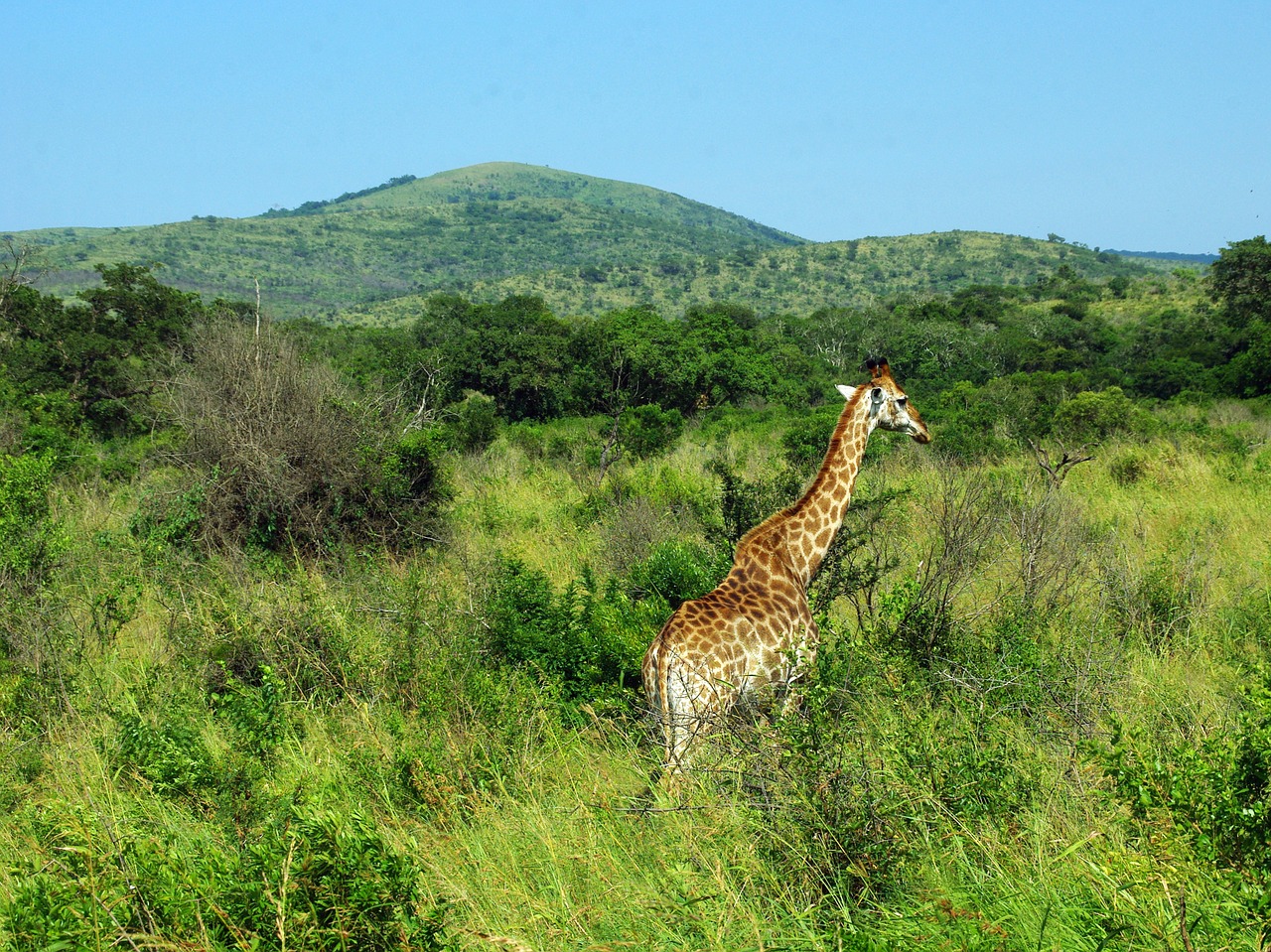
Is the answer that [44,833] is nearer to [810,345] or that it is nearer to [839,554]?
[839,554]

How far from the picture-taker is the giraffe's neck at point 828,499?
557 centimetres

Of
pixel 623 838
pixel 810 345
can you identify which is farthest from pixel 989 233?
pixel 623 838

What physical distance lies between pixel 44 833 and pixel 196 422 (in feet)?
20.8

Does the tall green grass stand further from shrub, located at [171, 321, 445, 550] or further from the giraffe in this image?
shrub, located at [171, 321, 445, 550]

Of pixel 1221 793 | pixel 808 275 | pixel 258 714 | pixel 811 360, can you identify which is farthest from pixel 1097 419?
pixel 808 275

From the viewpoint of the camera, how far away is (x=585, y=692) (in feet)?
18.7

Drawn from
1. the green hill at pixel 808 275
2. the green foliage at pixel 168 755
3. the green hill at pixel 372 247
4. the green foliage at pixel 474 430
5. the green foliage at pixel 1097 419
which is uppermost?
the green hill at pixel 372 247

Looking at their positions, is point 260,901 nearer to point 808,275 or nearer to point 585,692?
point 585,692

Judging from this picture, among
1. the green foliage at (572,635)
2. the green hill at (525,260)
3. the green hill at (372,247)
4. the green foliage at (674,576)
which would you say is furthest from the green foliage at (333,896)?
the green hill at (372,247)

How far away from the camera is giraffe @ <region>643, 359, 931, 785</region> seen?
4414 mm

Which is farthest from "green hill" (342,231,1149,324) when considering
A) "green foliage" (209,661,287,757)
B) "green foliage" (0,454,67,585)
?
"green foliage" (209,661,287,757)

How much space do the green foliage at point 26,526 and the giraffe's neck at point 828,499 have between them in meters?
5.60

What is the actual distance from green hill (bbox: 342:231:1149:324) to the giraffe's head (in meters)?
58.5

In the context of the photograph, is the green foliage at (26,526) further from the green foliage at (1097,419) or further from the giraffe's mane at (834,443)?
the green foliage at (1097,419)
